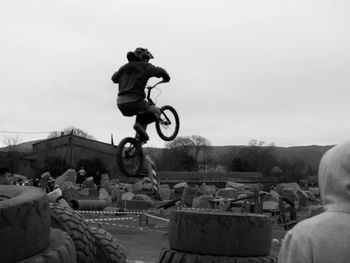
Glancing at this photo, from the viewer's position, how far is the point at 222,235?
17.6ft

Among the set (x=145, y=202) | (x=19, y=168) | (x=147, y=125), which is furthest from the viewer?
(x=19, y=168)

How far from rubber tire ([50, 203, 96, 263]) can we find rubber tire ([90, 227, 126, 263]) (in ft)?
1.64

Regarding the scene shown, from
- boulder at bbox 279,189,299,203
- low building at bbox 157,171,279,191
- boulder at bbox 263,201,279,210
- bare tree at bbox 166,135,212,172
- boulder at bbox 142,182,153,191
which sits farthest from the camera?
bare tree at bbox 166,135,212,172

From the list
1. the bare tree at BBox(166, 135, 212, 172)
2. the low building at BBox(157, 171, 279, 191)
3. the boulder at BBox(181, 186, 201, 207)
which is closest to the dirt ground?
the boulder at BBox(181, 186, 201, 207)

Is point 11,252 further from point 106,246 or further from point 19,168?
point 19,168

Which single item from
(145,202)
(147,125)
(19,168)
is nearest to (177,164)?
(19,168)

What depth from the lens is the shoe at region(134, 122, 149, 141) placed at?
377 inches

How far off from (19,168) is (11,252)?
6965 centimetres

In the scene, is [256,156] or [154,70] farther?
[256,156]

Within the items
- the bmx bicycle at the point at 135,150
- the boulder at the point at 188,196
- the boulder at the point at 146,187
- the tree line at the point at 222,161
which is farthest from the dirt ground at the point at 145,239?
the tree line at the point at 222,161

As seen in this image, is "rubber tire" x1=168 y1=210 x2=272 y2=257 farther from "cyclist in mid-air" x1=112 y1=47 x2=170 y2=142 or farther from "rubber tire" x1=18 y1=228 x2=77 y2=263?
"cyclist in mid-air" x1=112 y1=47 x2=170 y2=142

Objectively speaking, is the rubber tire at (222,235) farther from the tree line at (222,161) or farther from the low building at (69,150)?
the low building at (69,150)

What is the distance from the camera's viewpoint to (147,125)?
979 centimetres

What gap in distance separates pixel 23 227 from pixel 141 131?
640 cm
